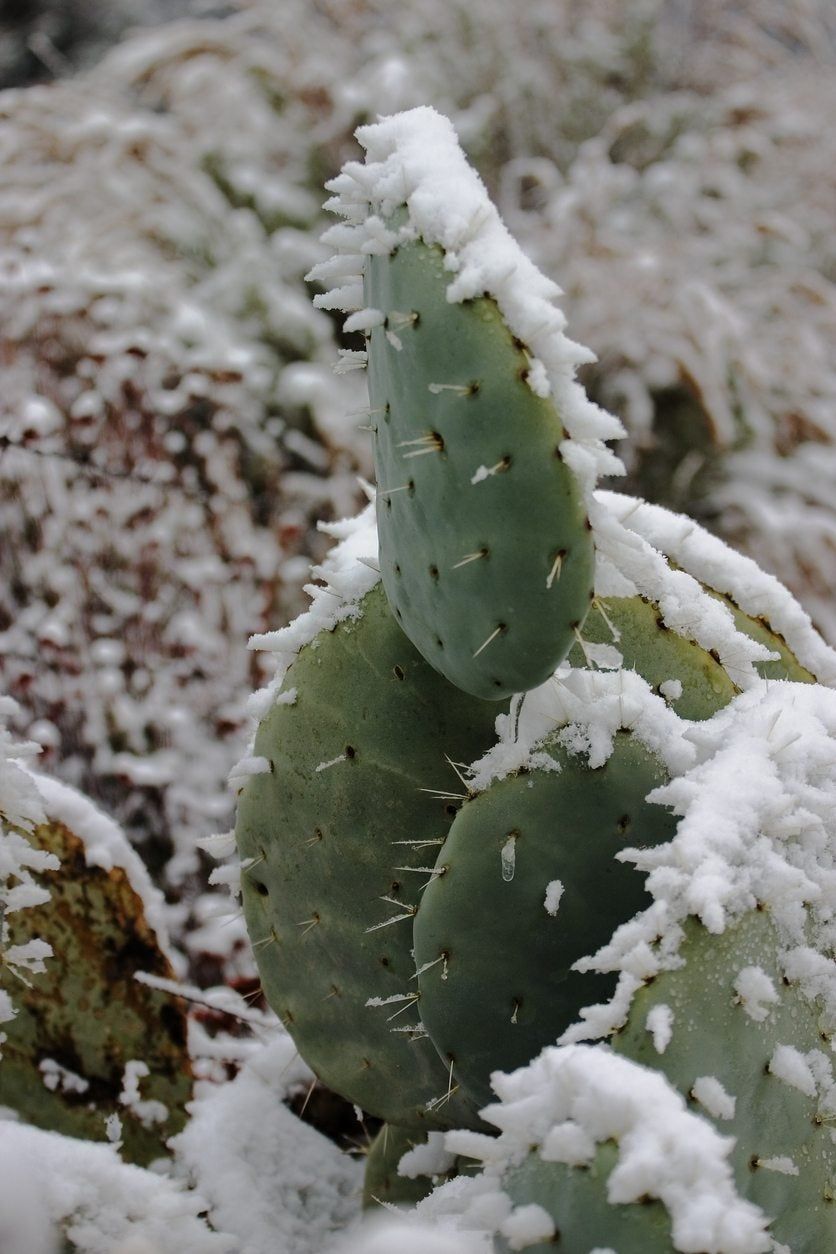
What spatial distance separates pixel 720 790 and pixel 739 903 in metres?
0.06

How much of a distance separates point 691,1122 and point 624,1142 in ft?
0.10

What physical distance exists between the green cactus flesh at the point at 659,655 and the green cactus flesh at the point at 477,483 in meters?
0.15

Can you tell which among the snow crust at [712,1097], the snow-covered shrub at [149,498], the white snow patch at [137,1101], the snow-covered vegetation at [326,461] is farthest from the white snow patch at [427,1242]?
the snow-covered shrub at [149,498]

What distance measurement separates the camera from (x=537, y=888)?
697 mm

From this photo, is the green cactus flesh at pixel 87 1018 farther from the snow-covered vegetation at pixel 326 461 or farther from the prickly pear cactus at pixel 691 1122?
the prickly pear cactus at pixel 691 1122

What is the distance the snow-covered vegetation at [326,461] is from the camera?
2.02 ft

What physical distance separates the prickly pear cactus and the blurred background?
56cm

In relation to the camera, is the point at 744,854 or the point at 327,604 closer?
the point at 744,854

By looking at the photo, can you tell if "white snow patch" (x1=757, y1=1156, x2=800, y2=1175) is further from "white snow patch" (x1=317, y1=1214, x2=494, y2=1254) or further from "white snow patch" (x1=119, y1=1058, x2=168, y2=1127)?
"white snow patch" (x1=119, y1=1058, x2=168, y2=1127)

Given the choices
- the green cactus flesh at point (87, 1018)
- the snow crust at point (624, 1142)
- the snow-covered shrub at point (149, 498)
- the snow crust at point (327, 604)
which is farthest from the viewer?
the snow-covered shrub at point (149, 498)

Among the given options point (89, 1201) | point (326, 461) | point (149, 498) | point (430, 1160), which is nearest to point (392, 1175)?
point (430, 1160)

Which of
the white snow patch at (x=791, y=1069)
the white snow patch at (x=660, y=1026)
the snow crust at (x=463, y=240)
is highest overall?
the snow crust at (x=463, y=240)

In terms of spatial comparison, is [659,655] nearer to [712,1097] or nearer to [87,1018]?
[712,1097]

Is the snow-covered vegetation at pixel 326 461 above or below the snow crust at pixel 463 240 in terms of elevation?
below
